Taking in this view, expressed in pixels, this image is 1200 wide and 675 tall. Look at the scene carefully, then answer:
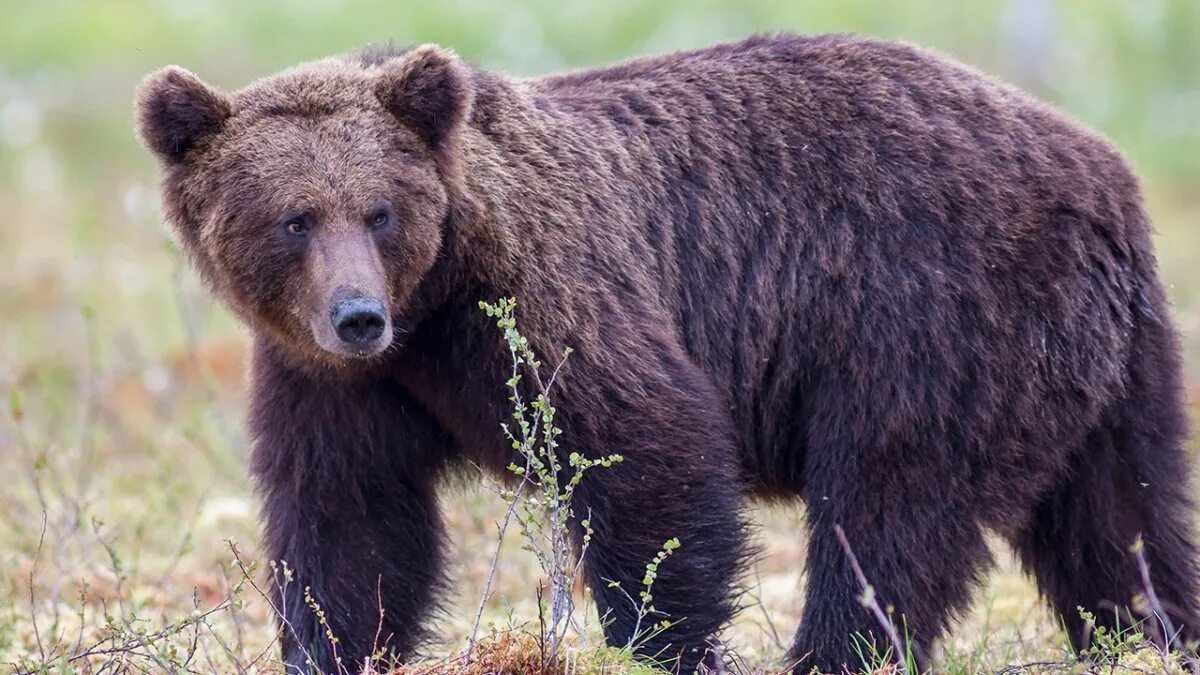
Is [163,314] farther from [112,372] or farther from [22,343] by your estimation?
[112,372]

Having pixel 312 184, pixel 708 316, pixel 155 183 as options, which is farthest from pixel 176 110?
pixel 155 183

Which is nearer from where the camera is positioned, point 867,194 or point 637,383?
point 637,383

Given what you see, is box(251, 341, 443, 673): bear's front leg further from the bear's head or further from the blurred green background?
the blurred green background

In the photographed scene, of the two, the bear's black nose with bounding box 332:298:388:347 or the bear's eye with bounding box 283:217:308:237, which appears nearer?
the bear's black nose with bounding box 332:298:388:347

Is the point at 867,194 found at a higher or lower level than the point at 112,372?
higher

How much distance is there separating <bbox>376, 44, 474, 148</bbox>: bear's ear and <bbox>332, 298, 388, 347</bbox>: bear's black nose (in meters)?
0.82

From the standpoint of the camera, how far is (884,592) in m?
6.36

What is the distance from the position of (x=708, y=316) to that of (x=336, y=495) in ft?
5.63

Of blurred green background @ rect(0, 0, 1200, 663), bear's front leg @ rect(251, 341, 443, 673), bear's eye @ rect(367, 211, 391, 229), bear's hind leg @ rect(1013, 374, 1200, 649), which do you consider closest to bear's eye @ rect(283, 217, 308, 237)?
bear's eye @ rect(367, 211, 391, 229)

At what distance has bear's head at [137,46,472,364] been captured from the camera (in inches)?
230

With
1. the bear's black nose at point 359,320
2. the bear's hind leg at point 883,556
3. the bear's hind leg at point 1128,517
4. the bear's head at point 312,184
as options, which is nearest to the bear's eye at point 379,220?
the bear's head at point 312,184

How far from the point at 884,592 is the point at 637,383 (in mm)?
1315

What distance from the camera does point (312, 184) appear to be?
5.88 m

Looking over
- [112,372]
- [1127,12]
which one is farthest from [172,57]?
[1127,12]
